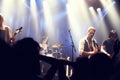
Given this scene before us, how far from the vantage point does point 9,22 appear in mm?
12141

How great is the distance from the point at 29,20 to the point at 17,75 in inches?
452

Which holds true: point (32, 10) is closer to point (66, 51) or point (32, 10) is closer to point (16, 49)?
point (66, 51)

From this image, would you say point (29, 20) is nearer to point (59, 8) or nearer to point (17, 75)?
point (59, 8)

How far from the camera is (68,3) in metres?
13.5

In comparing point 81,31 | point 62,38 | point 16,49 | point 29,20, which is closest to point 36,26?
point 29,20

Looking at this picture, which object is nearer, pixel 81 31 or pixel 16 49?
pixel 16 49

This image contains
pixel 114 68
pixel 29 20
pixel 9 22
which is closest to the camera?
pixel 114 68

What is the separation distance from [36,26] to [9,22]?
1.95 metres

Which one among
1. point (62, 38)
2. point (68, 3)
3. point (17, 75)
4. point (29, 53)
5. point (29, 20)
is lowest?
point (17, 75)

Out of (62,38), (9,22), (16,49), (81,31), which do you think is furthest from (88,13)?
(16,49)

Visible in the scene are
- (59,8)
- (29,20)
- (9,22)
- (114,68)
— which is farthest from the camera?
(59,8)

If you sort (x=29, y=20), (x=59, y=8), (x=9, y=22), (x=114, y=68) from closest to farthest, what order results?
(x=114, y=68)
(x=9, y=22)
(x=29, y=20)
(x=59, y=8)

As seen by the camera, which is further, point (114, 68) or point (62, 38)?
point (62, 38)

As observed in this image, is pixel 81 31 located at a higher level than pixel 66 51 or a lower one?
higher
